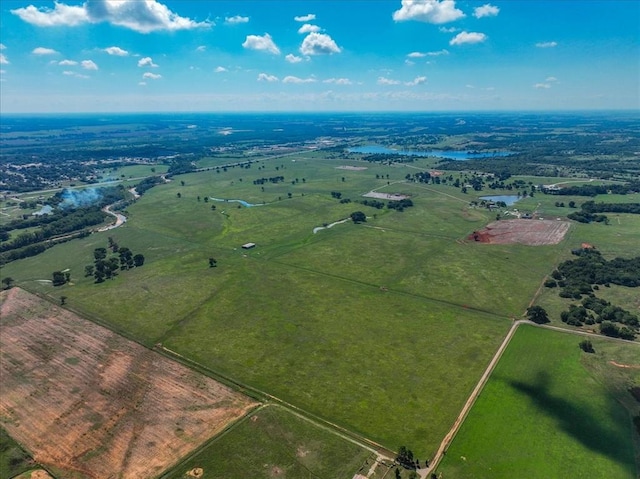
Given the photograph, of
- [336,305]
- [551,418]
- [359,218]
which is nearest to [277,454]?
[551,418]

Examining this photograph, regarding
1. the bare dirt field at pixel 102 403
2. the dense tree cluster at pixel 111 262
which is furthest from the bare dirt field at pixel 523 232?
the dense tree cluster at pixel 111 262

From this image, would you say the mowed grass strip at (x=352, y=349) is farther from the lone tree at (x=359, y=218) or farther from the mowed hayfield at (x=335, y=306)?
the lone tree at (x=359, y=218)

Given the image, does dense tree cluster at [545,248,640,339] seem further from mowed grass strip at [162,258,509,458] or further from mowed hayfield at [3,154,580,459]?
mowed grass strip at [162,258,509,458]

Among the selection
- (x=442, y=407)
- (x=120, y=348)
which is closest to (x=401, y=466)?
(x=442, y=407)

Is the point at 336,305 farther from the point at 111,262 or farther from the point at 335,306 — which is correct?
the point at 111,262

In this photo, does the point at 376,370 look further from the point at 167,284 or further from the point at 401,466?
the point at 167,284

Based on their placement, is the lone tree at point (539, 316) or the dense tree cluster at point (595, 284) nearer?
the dense tree cluster at point (595, 284)

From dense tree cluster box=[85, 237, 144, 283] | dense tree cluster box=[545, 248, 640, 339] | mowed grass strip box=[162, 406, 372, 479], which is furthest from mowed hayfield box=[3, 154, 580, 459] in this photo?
dense tree cluster box=[545, 248, 640, 339]
